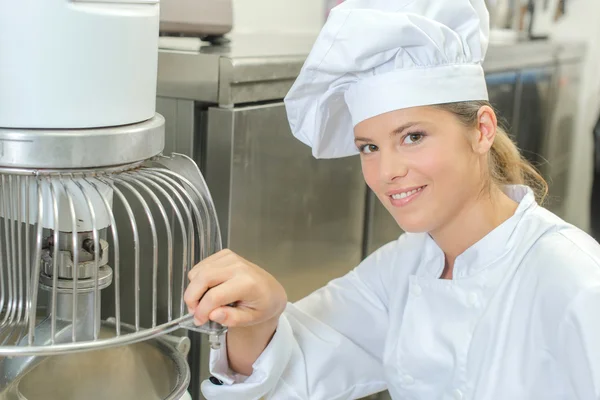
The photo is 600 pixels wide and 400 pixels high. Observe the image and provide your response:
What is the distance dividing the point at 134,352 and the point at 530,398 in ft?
1.70

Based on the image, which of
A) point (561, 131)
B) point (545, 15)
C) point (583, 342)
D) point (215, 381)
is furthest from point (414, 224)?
point (545, 15)

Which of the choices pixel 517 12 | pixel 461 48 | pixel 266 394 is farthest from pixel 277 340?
pixel 517 12

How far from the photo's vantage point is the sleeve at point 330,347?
1.07 metres

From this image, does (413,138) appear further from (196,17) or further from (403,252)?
(196,17)

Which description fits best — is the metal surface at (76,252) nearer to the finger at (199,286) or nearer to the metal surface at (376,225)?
the finger at (199,286)

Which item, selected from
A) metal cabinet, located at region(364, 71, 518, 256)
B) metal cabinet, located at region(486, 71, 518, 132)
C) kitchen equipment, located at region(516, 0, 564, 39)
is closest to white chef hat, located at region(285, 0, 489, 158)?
metal cabinet, located at region(364, 71, 518, 256)

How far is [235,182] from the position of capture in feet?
3.66

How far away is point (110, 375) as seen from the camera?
35.7 inches

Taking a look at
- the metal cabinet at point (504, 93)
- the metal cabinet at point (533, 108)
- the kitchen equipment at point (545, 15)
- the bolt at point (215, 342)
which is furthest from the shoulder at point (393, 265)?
the kitchen equipment at point (545, 15)

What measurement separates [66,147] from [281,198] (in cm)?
58

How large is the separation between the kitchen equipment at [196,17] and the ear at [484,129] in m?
0.53

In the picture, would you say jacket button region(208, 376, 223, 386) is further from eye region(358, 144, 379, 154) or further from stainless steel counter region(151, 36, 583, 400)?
eye region(358, 144, 379, 154)

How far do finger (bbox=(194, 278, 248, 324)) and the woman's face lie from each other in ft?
0.81

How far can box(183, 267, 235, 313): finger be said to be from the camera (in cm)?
82
